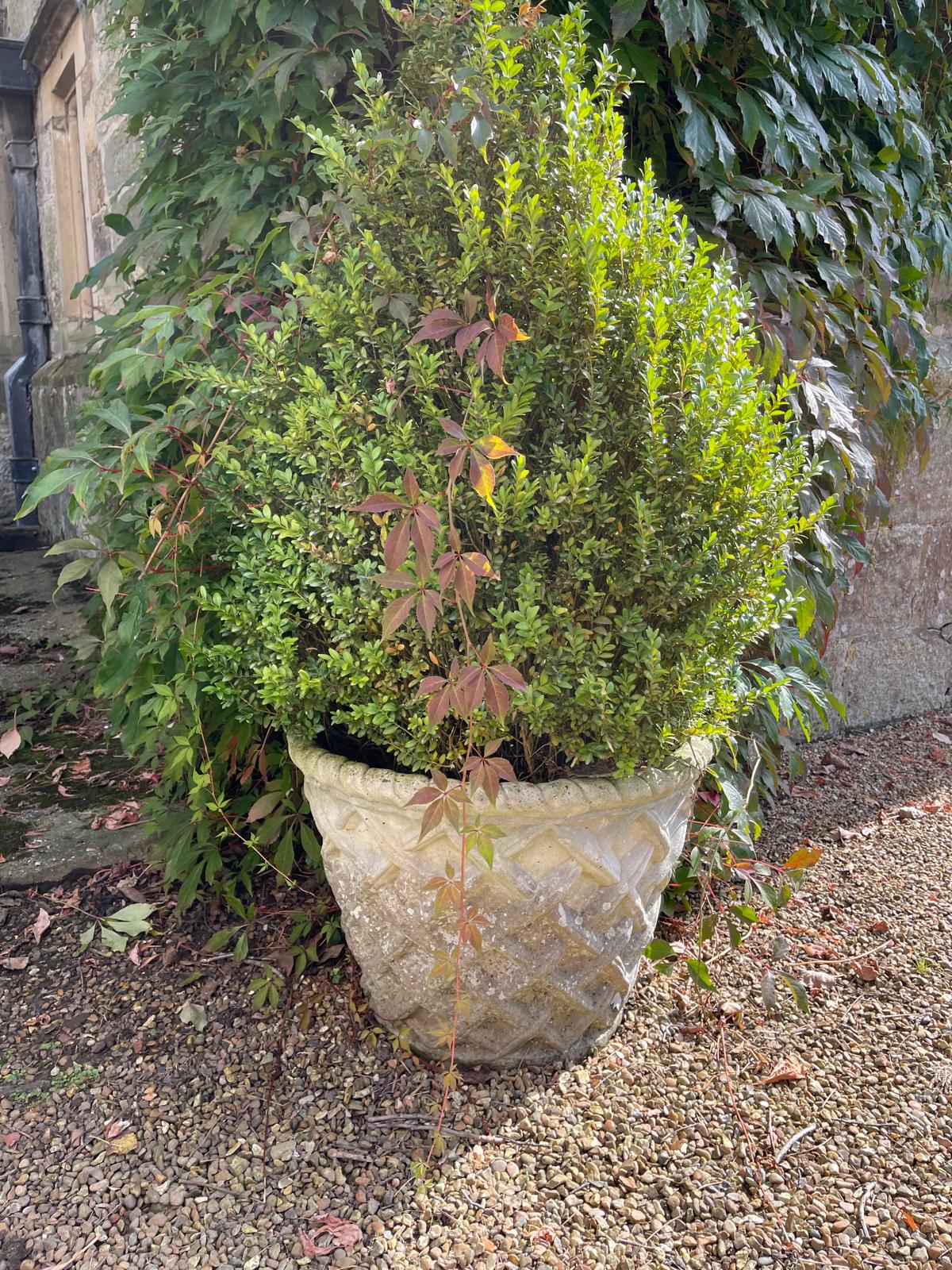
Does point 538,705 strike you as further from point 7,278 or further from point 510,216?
point 7,278

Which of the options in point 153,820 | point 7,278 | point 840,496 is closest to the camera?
point 153,820

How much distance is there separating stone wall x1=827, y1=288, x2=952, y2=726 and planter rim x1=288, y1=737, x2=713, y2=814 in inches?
82.1

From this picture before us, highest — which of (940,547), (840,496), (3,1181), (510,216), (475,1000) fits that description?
(510,216)

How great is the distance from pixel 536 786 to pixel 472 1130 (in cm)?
61

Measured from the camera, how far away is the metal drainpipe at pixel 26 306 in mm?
7230

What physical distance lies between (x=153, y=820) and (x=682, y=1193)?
136cm

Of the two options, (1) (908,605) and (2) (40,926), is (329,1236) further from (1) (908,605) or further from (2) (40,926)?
(1) (908,605)

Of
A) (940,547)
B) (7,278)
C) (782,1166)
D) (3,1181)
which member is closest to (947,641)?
(940,547)

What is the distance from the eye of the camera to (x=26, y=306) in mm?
7258

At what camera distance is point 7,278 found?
757 cm

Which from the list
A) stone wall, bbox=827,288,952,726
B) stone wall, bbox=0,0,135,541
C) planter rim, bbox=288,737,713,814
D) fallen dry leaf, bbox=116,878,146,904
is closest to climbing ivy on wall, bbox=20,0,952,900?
fallen dry leaf, bbox=116,878,146,904

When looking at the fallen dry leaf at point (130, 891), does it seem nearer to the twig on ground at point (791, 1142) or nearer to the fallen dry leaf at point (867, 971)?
the twig on ground at point (791, 1142)

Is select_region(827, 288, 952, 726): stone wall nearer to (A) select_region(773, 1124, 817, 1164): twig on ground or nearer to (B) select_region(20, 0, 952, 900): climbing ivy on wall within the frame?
(B) select_region(20, 0, 952, 900): climbing ivy on wall

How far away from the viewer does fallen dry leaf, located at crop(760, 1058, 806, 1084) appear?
5.78ft
